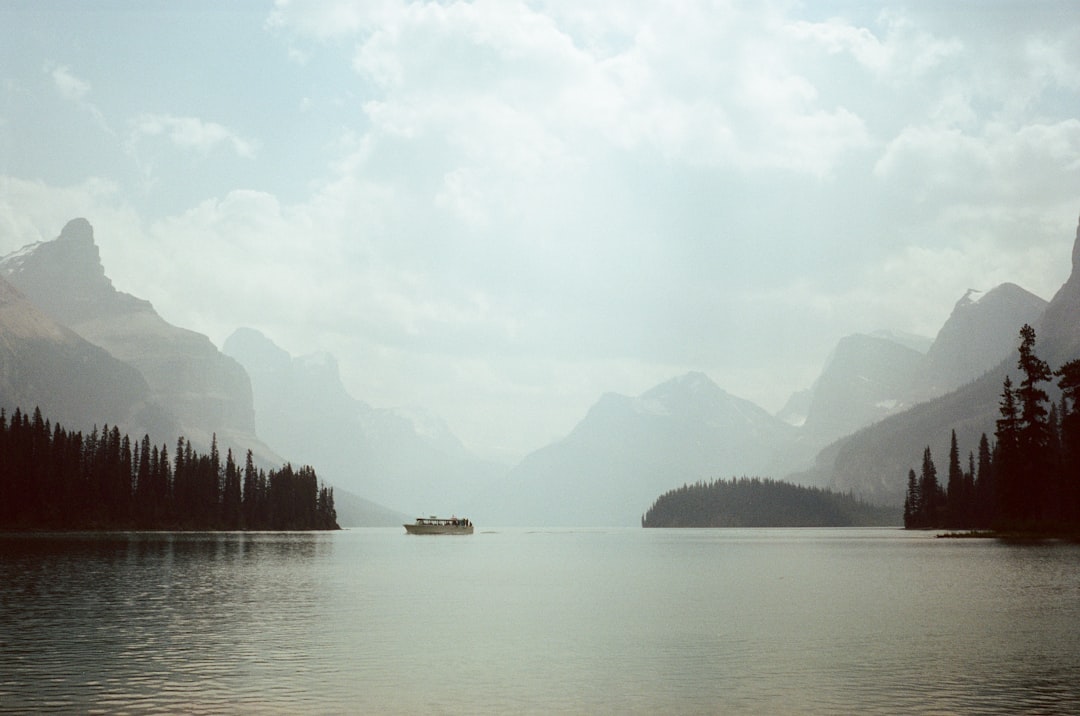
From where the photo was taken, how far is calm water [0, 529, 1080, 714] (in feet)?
117

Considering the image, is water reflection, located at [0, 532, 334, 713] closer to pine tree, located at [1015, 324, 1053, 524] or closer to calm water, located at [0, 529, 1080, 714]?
calm water, located at [0, 529, 1080, 714]

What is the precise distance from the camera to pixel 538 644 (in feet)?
167

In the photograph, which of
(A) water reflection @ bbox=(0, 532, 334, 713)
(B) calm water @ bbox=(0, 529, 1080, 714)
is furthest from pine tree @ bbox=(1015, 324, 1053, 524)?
(A) water reflection @ bbox=(0, 532, 334, 713)

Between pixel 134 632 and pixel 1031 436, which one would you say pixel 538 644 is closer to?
pixel 134 632

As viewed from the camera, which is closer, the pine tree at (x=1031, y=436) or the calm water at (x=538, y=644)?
the calm water at (x=538, y=644)

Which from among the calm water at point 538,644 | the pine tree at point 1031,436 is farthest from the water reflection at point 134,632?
the pine tree at point 1031,436

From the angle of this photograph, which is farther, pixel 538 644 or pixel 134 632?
pixel 134 632

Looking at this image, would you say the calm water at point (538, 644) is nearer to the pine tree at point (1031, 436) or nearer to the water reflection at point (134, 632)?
the water reflection at point (134, 632)

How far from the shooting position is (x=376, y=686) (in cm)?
3834

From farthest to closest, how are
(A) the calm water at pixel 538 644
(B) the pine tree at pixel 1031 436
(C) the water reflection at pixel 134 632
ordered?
(B) the pine tree at pixel 1031 436
(C) the water reflection at pixel 134 632
(A) the calm water at pixel 538 644

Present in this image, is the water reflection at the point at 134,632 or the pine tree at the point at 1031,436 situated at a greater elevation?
the pine tree at the point at 1031,436

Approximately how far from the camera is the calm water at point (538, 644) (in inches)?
1400

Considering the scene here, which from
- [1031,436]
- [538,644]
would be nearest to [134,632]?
[538,644]

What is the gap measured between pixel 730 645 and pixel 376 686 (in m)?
19.6
